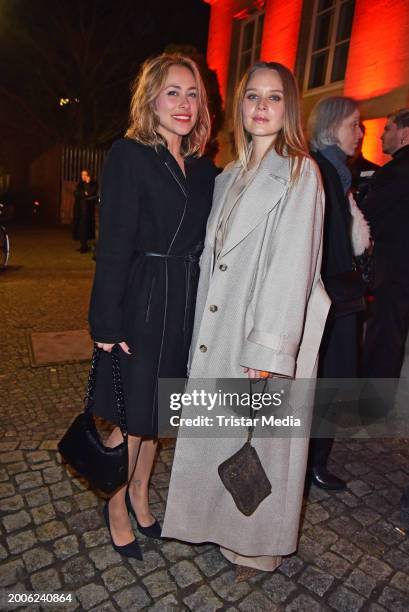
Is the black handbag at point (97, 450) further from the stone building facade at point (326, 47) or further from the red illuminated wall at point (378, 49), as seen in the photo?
the red illuminated wall at point (378, 49)

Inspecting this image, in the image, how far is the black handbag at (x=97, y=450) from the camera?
211 cm

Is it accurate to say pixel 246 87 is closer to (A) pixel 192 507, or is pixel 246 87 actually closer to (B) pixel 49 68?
(A) pixel 192 507

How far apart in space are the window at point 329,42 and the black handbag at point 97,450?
881 cm

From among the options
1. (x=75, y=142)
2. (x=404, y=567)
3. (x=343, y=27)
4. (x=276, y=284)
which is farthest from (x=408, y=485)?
(x=75, y=142)

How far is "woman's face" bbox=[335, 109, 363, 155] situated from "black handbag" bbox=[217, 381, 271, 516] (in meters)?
1.82

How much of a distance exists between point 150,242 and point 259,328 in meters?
0.65

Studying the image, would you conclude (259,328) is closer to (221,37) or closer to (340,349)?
(340,349)

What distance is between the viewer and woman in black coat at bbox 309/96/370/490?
2.53 metres

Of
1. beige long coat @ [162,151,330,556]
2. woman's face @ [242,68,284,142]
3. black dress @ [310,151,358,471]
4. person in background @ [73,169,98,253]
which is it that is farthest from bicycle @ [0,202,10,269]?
woman's face @ [242,68,284,142]

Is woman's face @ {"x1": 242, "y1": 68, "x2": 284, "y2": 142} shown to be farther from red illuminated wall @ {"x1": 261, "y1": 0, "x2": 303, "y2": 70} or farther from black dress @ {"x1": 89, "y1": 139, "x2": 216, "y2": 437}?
red illuminated wall @ {"x1": 261, "y1": 0, "x2": 303, "y2": 70}

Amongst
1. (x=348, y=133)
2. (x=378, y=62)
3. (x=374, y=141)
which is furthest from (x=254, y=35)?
(x=348, y=133)

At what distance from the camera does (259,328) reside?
1891mm

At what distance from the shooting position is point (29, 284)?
7.77 metres

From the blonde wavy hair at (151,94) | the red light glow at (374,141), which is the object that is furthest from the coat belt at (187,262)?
the red light glow at (374,141)
